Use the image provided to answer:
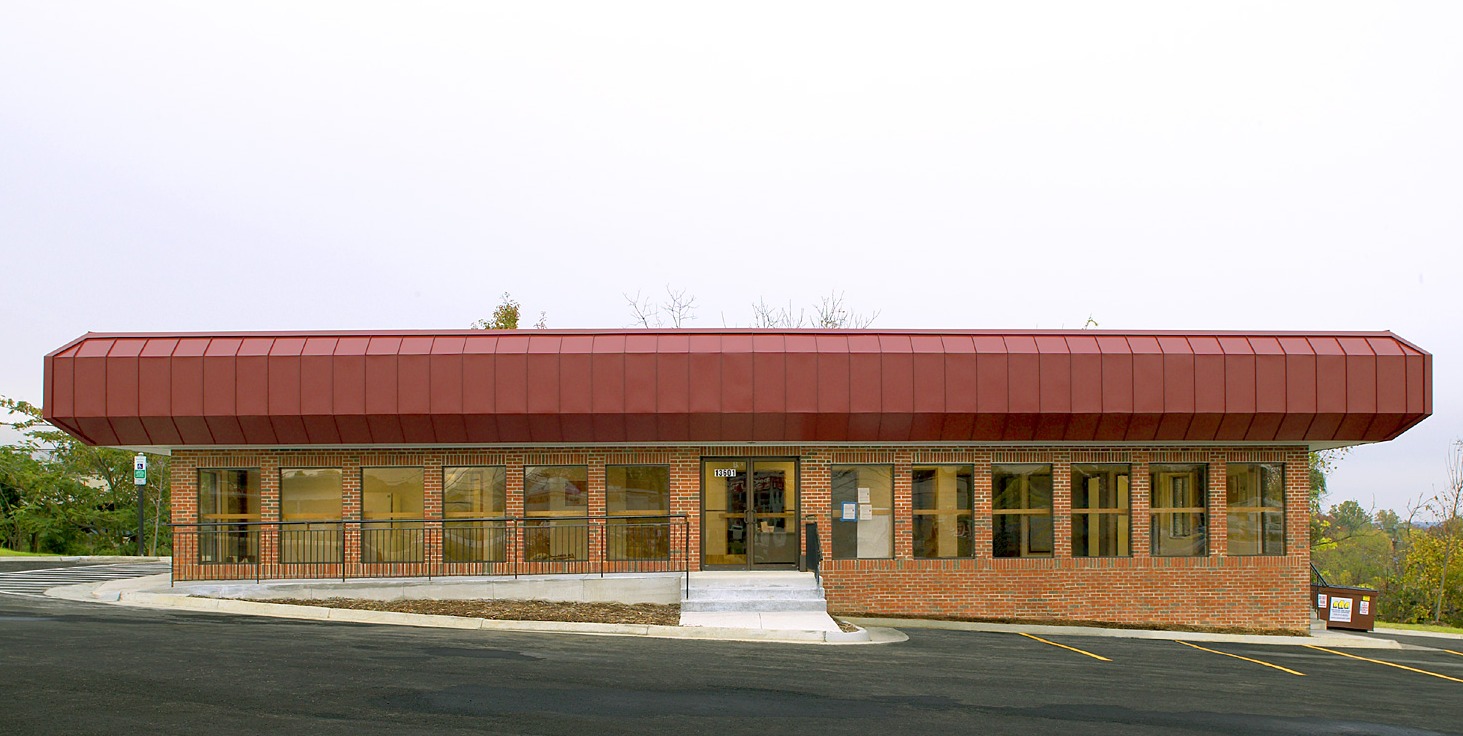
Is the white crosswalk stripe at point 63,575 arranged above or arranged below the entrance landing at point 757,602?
below

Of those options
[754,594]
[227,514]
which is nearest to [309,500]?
[227,514]

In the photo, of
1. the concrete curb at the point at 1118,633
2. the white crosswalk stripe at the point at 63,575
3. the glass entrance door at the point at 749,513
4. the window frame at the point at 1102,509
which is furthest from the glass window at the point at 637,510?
the white crosswalk stripe at the point at 63,575

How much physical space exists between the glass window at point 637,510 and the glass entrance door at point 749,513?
2.54 feet

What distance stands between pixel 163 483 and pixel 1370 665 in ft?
135

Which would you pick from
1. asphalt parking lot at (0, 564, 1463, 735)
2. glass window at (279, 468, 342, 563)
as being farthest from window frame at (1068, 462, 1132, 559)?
glass window at (279, 468, 342, 563)

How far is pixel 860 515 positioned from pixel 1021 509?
3210 mm

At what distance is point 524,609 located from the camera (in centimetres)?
1872

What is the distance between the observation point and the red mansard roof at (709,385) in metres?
19.9

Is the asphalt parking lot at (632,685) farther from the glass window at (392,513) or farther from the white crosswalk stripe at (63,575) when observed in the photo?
the white crosswalk stripe at (63,575)

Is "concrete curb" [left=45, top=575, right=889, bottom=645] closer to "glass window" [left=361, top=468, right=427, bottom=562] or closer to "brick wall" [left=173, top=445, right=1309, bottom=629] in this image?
"brick wall" [left=173, top=445, right=1309, bottom=629]

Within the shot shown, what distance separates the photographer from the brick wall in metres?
21.2

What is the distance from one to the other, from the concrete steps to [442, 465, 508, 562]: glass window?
13.0 ft

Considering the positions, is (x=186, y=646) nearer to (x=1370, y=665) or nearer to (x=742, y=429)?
(x=742, y=429)

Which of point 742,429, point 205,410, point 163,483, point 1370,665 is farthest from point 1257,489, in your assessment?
point 163,483
